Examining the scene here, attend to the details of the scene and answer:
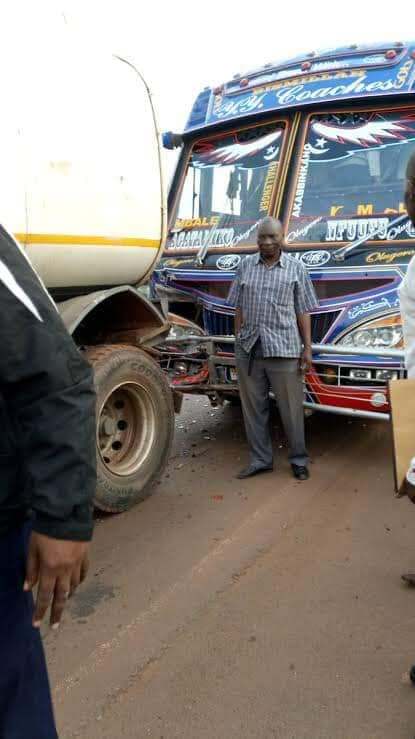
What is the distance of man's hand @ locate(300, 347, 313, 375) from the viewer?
4.45m

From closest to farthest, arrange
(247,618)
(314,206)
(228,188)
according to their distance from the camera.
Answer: (247,618), (314,206), (228,188)

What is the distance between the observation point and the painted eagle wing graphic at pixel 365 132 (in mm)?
4641

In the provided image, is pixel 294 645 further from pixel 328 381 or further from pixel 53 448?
pixel 328 381

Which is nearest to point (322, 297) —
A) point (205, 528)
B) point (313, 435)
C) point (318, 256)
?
point (318, 256)

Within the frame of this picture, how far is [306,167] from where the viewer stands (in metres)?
4.92

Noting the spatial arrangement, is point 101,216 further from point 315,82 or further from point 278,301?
point 315,82

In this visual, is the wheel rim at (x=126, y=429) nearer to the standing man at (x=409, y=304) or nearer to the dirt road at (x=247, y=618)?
the dirt road at (x=247, y=618)

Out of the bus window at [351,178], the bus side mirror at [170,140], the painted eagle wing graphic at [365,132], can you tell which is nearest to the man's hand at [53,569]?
the bus window at [351,178]

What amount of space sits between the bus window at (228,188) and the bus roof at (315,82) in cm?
19

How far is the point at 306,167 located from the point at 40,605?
4276mm

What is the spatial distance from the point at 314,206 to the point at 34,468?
13.2ft

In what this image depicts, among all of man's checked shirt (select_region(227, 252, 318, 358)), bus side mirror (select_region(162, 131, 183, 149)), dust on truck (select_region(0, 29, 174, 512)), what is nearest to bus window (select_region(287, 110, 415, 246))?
man's checked shirt (select_region(227, 252, 318, 358))

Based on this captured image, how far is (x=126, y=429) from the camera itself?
166 inches

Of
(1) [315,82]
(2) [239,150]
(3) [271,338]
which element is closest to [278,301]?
(3) [271,338]
